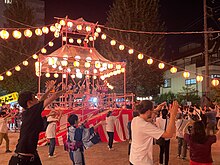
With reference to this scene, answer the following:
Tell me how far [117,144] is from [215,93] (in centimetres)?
1094

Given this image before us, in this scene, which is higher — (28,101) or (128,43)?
(128,43)

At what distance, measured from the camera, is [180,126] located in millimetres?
8352

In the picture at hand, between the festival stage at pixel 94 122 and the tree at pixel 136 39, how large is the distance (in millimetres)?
8275

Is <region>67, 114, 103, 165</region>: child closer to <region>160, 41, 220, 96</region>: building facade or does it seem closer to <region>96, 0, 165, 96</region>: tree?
<region>96, 0, 165, 96</region>: tree

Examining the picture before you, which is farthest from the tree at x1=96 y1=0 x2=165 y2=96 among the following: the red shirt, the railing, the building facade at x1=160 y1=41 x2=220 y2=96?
the red shirt

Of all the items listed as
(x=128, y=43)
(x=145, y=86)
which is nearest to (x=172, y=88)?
(x=145, y=86)

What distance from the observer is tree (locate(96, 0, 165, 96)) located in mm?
20578

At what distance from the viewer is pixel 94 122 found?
11836 millimetres

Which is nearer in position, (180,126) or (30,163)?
(30,163)

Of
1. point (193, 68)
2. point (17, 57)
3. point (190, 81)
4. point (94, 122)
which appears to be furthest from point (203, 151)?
point (190, 81)

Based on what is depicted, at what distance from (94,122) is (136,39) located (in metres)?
10.6

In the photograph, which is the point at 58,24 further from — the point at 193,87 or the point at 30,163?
the point at 193,87

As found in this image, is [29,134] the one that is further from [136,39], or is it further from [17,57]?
[17,57]

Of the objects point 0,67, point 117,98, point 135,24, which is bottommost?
point 117,98
